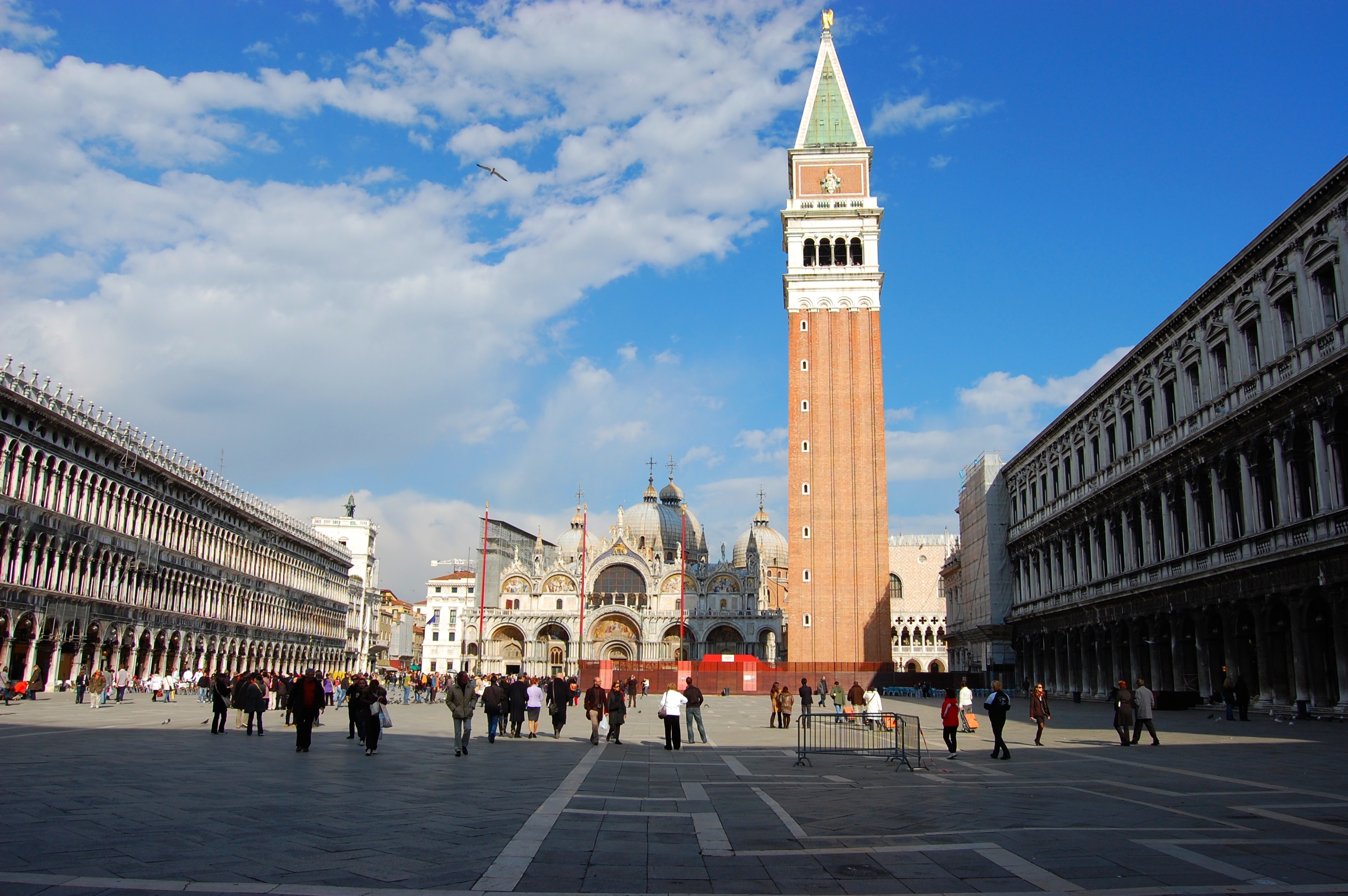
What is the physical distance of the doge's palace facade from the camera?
37.2m

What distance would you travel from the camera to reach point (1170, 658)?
3372 centimetres

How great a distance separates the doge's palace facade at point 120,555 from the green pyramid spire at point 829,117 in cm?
4591

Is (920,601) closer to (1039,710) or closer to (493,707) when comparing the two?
(1039,710)

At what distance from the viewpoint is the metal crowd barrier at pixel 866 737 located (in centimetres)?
1698

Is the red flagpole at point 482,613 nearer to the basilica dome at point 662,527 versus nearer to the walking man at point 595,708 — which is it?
the basilica dome at point 662,527

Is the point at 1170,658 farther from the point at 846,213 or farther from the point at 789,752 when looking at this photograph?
the point at 846,213

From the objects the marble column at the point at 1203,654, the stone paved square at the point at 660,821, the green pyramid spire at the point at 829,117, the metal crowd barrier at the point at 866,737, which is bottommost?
the stone paved square at the point at 660,821

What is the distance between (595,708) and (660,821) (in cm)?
1203

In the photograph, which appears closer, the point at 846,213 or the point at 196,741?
the point at 196,741

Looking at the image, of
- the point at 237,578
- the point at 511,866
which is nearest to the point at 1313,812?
the point at 511,866

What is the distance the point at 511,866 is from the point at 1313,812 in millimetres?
8707

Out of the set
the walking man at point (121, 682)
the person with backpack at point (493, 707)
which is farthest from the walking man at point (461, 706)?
the walking man at point (121, 682)

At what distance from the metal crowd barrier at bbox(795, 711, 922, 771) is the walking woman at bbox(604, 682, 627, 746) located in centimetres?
404

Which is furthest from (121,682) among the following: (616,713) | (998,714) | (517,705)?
(998,714)
